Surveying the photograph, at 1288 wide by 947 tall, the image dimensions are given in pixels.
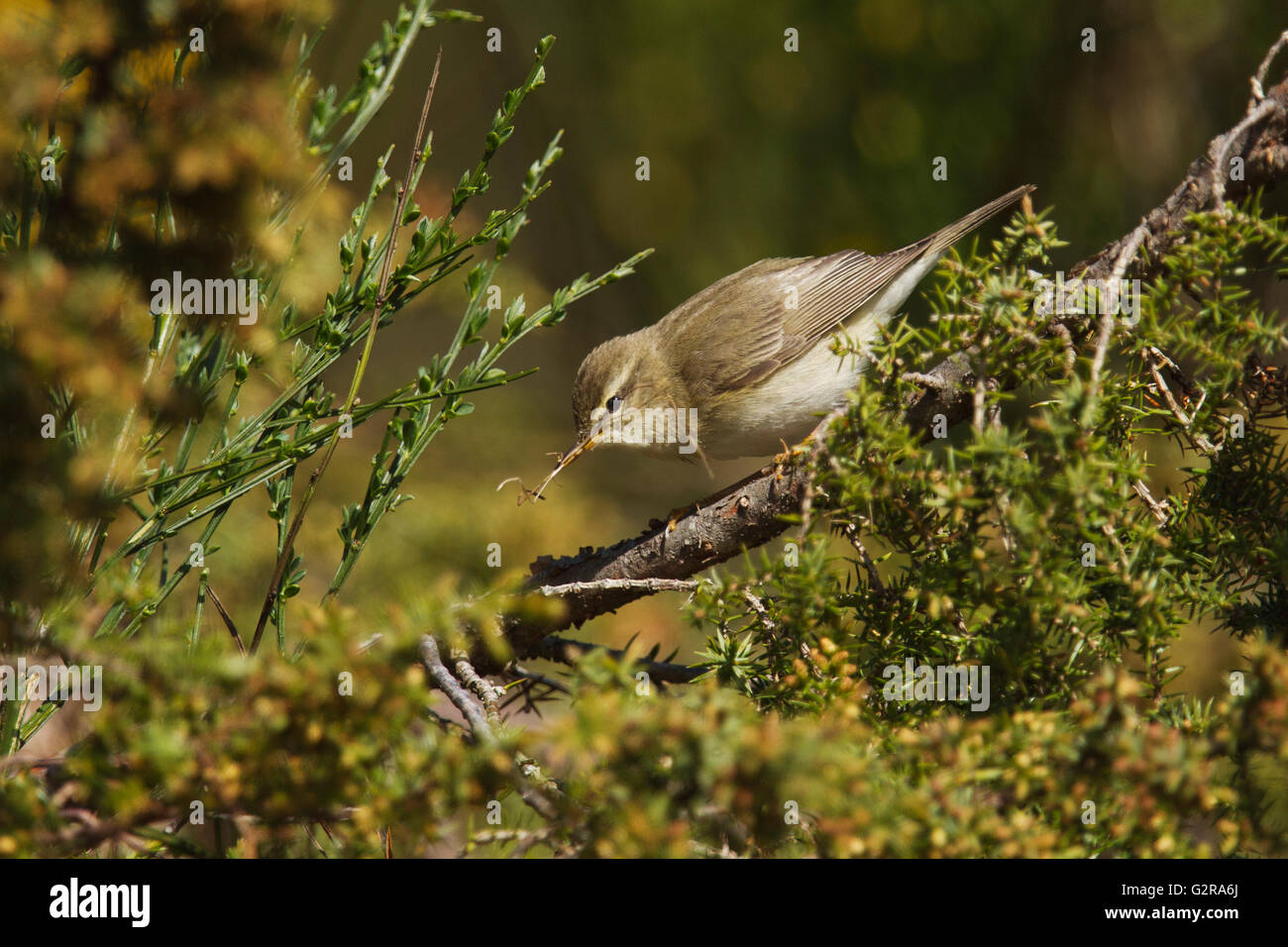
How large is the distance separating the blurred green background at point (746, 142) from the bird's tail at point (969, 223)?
0.17 feet

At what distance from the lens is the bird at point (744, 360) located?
321cm

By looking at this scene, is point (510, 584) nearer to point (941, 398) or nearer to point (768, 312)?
point (941, 398)

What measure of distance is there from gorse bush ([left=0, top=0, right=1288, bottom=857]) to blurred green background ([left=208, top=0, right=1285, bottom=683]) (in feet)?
3.94

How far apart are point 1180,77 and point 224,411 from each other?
2.93 metres

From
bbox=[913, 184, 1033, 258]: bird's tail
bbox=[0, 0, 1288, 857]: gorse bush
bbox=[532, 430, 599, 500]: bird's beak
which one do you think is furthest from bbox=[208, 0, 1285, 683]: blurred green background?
bbox=[0, 0, 1288, 857]: gorse bush

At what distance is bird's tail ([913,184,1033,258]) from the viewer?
9.10 ft

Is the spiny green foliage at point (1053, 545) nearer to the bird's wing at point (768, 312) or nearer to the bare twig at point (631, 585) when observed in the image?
the bare twig at point (631, 585)

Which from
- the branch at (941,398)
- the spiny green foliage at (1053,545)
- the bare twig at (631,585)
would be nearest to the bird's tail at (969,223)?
the branch at (941,398)

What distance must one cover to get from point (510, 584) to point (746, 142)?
249 cm

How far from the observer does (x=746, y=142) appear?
316 cm

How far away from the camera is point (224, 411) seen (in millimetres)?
1554

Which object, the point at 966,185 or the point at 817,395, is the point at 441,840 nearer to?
the point at 817,395

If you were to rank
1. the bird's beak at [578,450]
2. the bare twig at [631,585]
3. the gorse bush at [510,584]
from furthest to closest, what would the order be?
1. the bird's beak at [578,450]
2. the bare twig at [631,585]
3. the gorse bush at [510,584]
